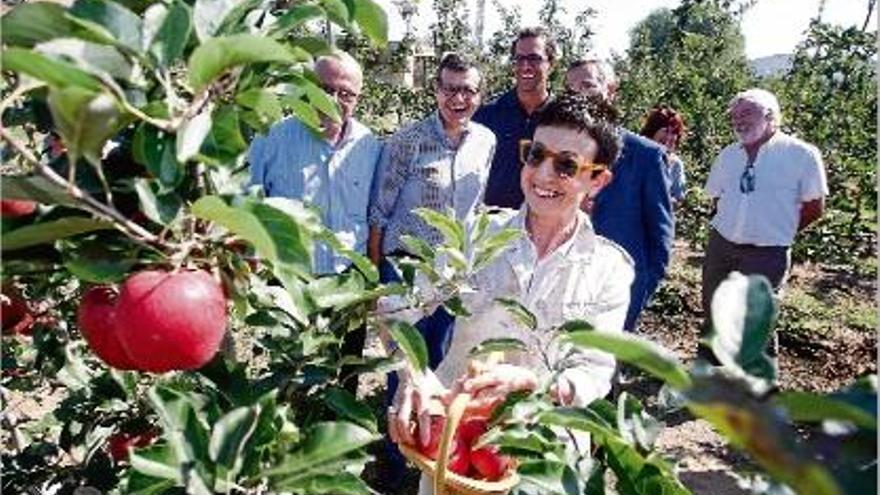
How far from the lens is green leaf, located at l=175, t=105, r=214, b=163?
0.78 m

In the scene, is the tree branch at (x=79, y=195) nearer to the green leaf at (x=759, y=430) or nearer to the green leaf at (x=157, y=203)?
the green leaf at (x=157, y=203)

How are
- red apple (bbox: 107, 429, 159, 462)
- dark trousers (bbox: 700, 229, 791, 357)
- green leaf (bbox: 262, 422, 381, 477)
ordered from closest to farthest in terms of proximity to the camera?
green leaf (bbox: 262, 422, 381, 477) < red apple (bbox: 107, 429, 159, 462) < dark trousers (bbox: 700, 229, 791, 357)

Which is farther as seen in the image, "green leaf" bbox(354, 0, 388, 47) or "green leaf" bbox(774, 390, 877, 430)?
"green leaf" bbox(354, 0, 388, 47)

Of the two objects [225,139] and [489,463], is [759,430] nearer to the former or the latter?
Result: [225,139]

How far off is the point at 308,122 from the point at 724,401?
30.4 inches

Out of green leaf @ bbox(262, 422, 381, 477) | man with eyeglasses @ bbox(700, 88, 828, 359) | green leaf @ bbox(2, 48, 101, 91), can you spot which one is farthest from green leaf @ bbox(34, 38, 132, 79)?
man with eyeglasses @ bbox(700, 88, 828, 359)

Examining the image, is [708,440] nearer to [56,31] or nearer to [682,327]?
[682,327]

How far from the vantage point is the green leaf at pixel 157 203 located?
0.83 meters

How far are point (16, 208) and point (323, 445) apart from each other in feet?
1.15

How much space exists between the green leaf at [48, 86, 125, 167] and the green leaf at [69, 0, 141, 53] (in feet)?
0.25

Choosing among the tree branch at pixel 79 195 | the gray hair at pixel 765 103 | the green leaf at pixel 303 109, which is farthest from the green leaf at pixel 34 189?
the gray hair at pixel 765 103

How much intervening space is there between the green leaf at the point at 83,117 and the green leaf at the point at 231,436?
0.80ft

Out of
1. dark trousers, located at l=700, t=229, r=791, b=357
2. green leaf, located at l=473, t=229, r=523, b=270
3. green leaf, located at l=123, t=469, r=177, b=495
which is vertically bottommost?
dark trousers, located at l=700, t=229, r=791, b=357

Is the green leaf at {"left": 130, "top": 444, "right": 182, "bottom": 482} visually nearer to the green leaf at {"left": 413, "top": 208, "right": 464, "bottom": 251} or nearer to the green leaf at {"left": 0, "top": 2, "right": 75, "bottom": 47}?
the green leaf at {"left": 0, "top": 2, "right": 75, "bottom": 47}
